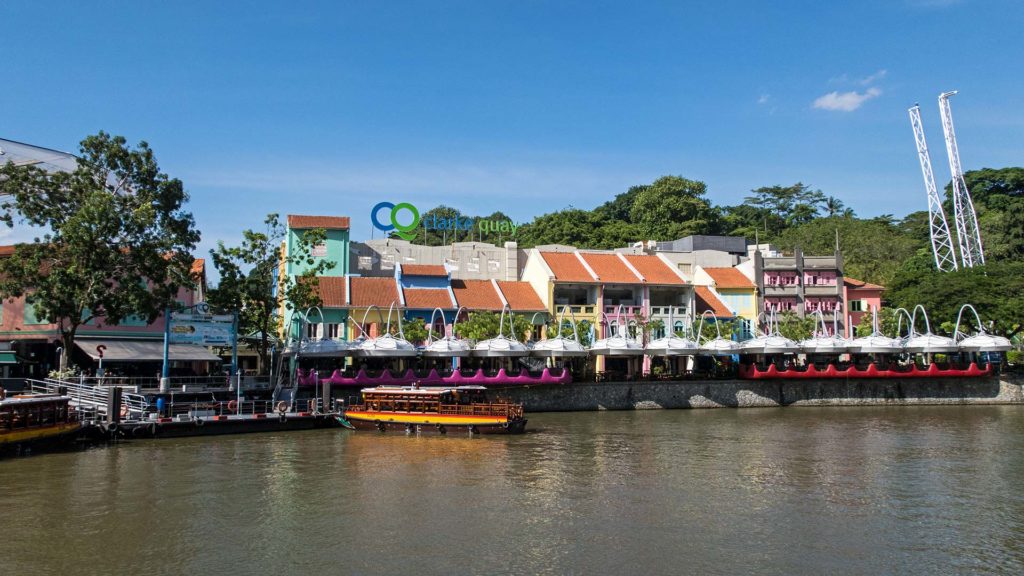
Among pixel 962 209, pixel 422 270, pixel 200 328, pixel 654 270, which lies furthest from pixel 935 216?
pixel 200 328

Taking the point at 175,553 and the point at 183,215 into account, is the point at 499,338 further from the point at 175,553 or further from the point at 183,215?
the point at 175,553

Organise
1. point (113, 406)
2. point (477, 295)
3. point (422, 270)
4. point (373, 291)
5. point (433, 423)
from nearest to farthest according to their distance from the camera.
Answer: point (113, 406), point (433, 423), point (373, 291), point (477, 295), point (422, 270)

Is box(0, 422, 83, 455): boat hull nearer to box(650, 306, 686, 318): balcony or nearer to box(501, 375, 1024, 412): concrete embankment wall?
box(501, 375, 1024, 412): concrete embankment wall

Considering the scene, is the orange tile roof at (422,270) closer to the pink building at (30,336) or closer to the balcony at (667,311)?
the balcony at (667,311)

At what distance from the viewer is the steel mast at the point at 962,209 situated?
83.8 metres

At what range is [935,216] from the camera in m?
90.8

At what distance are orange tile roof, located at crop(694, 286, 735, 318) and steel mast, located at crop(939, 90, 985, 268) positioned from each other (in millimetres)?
30410

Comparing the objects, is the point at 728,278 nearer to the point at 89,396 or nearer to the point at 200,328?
the point at 200,328

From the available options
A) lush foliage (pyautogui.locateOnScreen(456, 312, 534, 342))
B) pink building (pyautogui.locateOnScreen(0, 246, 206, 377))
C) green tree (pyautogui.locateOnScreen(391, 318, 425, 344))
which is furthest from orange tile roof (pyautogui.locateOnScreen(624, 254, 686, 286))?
pink building (pyautogui.locateOnScreen(0, 246, 206, 377))

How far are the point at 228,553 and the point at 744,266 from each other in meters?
62.4

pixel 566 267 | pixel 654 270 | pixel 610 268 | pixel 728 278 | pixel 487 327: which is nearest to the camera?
pixel 487 327

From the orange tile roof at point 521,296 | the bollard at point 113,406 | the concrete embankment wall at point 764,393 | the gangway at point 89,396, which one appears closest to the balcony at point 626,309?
the orange tile roof at point 521,296

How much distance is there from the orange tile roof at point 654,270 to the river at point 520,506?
27261mm

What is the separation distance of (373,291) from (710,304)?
2933 cm
